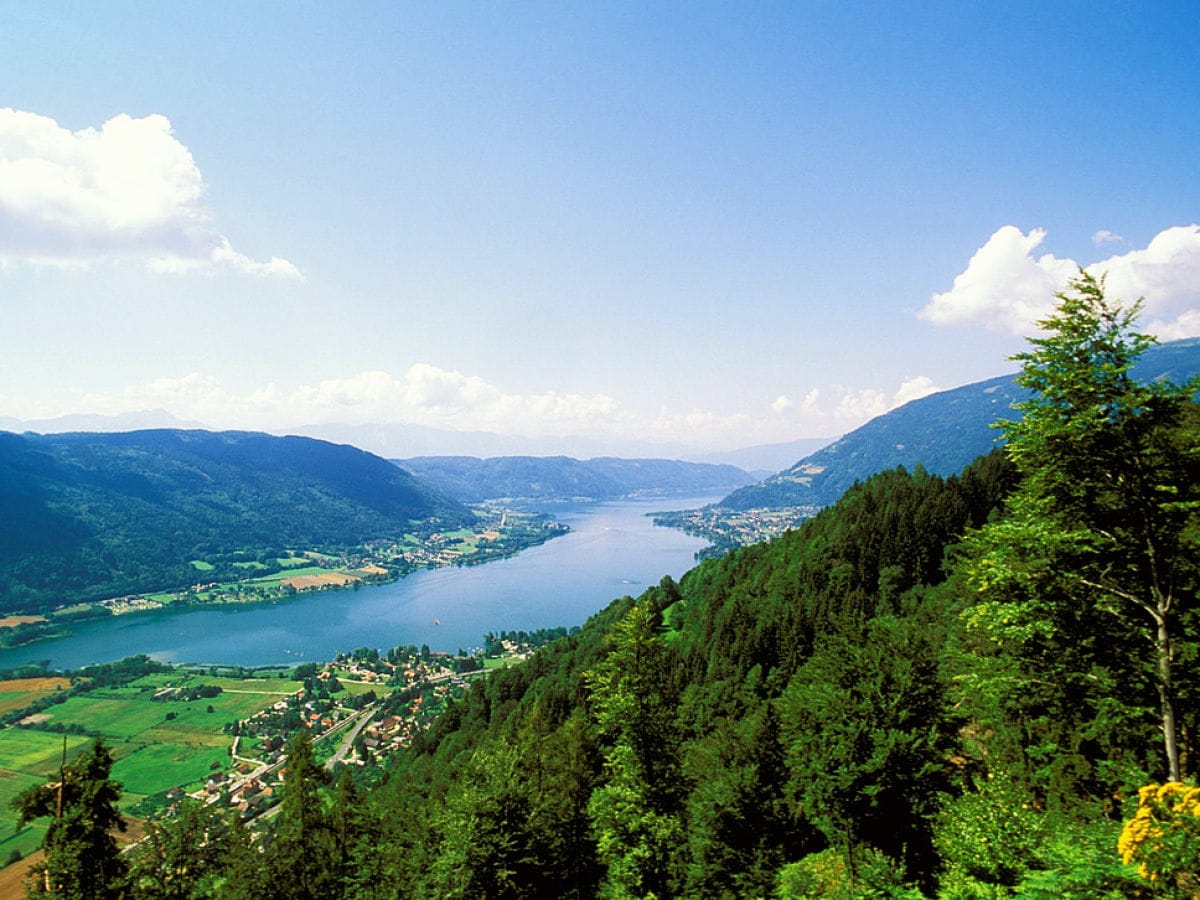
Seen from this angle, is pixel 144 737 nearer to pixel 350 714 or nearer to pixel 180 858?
pixel 350 714

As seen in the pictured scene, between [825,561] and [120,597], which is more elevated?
[825,561]

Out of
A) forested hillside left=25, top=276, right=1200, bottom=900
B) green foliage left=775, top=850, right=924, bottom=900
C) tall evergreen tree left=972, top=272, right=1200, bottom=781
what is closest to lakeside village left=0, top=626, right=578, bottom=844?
forested hillside left=25, top=276, right=1200, bottom=900

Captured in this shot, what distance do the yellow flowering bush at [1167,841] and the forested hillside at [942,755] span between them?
3cm

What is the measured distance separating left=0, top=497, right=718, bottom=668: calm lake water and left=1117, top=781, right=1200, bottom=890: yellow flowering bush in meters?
123

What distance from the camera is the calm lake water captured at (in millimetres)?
122500

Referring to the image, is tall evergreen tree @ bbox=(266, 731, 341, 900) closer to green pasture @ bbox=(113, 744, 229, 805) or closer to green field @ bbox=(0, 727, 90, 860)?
green field @ bbox=(0, 727, 90, 860)

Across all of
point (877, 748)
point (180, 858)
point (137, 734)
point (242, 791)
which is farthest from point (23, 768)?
point (877, 748)

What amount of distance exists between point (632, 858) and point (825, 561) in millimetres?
39228

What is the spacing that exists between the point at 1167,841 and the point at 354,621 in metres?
160

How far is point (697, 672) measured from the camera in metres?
45.6

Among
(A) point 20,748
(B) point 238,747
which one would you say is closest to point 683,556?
(B) point 238,747

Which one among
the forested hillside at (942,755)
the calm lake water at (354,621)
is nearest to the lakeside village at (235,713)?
the calm lake water at (354,621)

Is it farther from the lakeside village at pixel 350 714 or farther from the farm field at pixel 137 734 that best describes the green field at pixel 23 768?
the lakeside village at pixel 350 714

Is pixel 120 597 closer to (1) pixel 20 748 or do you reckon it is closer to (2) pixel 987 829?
(1) pixel 20 748
